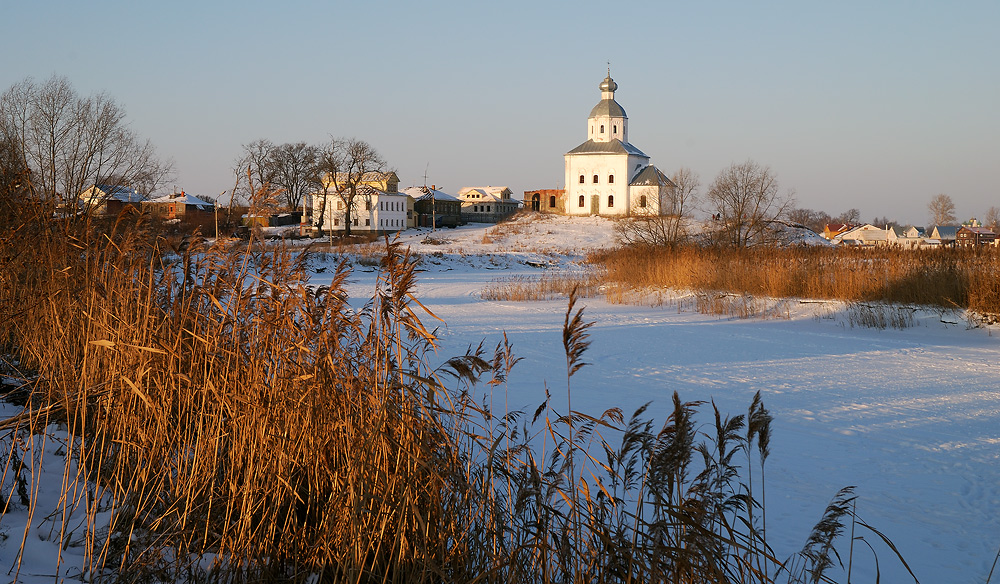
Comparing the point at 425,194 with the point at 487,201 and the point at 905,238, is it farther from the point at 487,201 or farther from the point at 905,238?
the point at 905,238

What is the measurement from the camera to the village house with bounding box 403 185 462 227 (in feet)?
270

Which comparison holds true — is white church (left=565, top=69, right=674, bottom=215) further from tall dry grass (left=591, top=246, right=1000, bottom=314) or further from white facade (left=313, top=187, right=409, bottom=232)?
tall dry grass (left=591, top=246, right=1000, bottom=314)

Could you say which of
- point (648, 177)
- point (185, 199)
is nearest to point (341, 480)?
point (648, 177)

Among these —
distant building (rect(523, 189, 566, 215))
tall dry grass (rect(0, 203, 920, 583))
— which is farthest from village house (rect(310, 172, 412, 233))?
tall dry grass (rect(0, 203, 920, 583))

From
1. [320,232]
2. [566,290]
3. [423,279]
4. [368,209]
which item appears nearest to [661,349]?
[566,290]

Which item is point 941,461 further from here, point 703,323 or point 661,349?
point 703,323

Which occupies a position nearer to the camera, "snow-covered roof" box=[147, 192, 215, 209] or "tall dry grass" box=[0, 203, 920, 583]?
"tall dry grass" box=[0, 203, 920, 583]

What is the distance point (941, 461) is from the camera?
236 inches

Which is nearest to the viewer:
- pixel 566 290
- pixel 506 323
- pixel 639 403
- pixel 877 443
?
pixel 877 443

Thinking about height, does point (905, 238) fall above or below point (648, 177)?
below

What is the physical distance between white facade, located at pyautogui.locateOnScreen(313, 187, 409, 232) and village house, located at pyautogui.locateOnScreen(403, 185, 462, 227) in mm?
4073

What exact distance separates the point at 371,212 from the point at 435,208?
42.5 ft

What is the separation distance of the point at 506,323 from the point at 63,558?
12.0 m

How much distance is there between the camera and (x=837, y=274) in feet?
55.4
